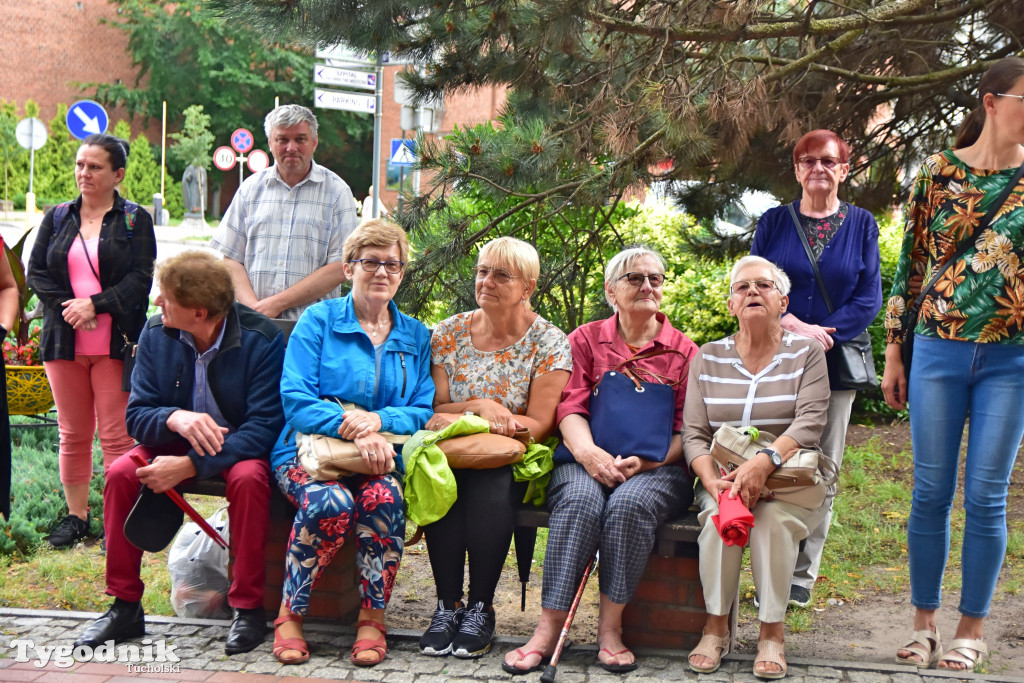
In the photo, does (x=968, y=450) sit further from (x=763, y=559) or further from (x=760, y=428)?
(x=763, y=559)

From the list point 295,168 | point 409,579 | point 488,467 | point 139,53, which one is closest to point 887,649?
point 488,467

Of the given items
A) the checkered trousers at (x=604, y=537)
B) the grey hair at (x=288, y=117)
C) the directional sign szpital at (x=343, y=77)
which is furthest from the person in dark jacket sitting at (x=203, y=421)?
the directional sign szpital at (x=343, y=77)

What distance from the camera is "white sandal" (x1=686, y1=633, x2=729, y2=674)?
3.50 metres

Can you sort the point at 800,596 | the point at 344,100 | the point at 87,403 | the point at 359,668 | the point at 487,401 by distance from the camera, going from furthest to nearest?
the point at 344,100, the point at 87,403, the point at 800,596, the point at 487,401, the point at 359,668

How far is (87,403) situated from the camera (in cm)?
492

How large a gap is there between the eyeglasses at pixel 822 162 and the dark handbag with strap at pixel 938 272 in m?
0.75

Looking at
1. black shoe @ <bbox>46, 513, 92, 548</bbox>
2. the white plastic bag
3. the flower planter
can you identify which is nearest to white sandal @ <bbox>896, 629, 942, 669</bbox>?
the white plastic bag

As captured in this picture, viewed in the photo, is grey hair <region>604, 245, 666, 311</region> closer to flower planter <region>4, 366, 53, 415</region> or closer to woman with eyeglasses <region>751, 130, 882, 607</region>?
woman with eyeglasses <region>751, 130, 882, 607</region>

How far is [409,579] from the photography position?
190 inches

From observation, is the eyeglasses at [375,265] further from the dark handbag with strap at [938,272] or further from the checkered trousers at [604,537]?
the dark handbag with strap at [938,272]

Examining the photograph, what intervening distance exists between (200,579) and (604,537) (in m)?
1.75

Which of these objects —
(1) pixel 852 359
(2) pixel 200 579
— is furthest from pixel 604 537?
(2) pixel 200 579

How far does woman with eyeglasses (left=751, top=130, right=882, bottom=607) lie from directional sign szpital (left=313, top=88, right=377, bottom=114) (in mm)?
8843

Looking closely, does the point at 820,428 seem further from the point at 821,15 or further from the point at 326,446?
the point at 821,15
